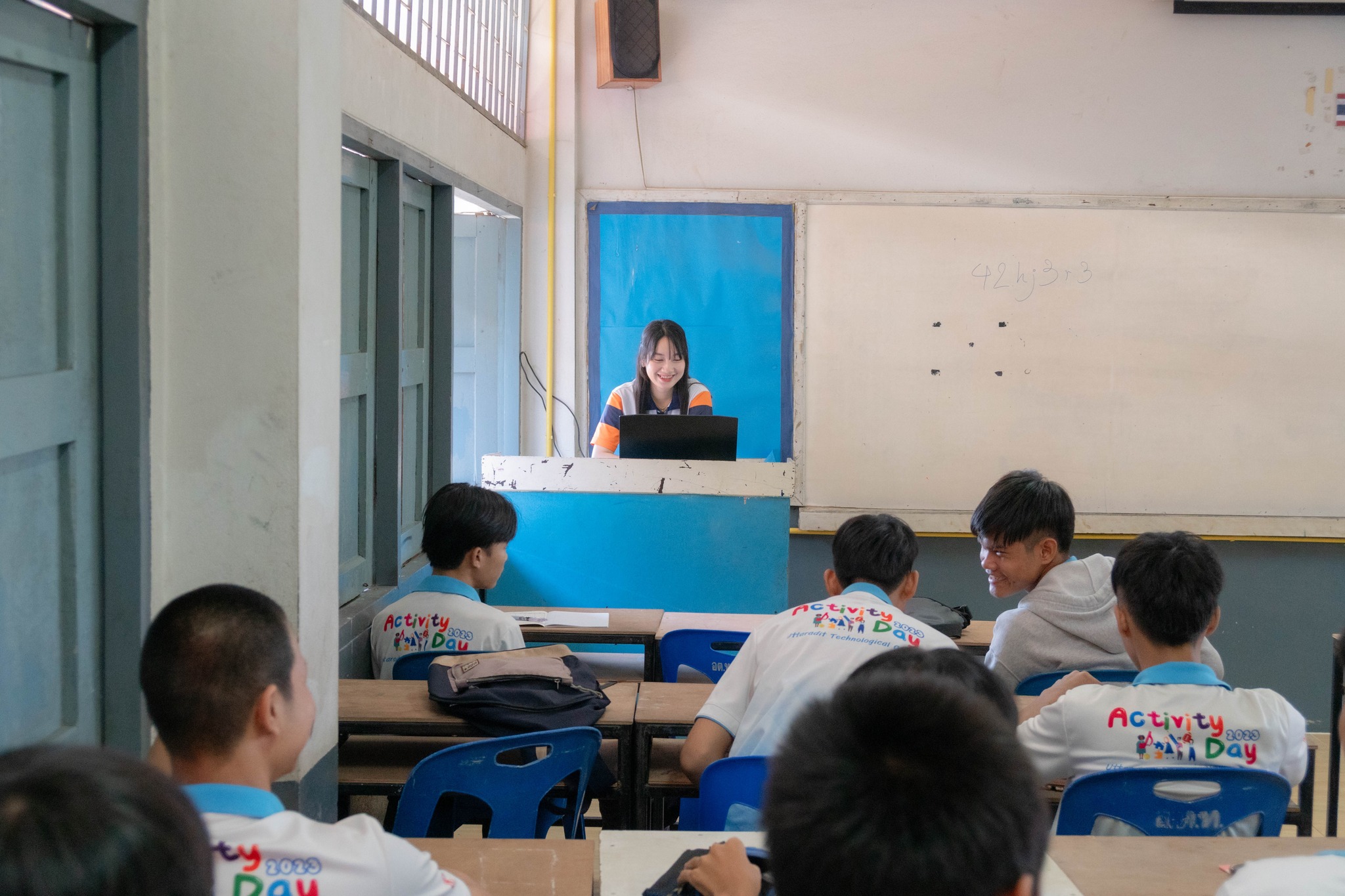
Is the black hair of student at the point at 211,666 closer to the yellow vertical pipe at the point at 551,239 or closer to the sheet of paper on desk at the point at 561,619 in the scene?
the sheet of paper on desk at the point at 561,619

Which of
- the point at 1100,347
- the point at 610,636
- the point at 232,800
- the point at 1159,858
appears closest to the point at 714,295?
the point at 1100,347

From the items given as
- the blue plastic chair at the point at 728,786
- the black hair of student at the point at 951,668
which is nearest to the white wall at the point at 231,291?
the blue plastic chair at the point at 728,786

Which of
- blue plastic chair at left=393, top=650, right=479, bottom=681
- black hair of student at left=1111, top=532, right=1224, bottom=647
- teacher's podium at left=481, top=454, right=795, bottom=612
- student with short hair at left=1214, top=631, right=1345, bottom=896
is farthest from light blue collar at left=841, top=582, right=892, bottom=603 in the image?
teacher's podium at left=481, top=454, right=795, bottom=612

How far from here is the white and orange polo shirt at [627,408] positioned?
410 centimetres

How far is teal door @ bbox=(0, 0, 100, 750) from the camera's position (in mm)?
1451

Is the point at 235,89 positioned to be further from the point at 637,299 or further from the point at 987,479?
the point at 987,479

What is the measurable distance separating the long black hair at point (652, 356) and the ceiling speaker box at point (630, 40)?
1.07 m

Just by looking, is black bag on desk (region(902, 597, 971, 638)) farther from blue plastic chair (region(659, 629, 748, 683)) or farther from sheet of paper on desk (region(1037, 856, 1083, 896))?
sheet of paper on desk (region(1037, 856, 1083, 896))

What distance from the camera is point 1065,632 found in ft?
7.45

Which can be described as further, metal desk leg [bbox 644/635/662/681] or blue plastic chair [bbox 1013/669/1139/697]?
metal desk leg [bbox 644/635/662/681]

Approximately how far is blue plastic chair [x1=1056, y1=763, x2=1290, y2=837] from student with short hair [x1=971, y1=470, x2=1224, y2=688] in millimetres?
531

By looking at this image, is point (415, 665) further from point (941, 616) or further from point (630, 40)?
point (630, 40)

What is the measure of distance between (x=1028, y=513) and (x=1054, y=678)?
42cm

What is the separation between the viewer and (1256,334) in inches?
175
